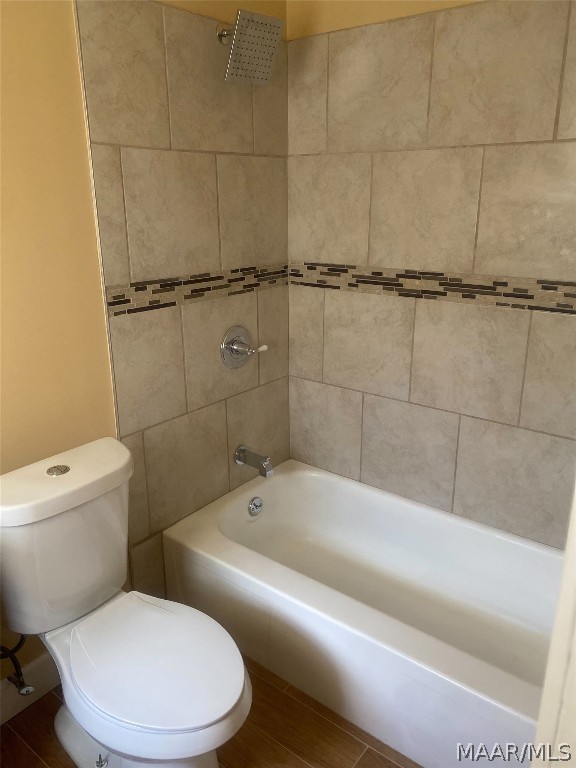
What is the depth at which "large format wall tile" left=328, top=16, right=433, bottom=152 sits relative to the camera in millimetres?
1792

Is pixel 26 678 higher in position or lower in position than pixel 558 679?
→ lower

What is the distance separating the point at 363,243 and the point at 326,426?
0.75 metres

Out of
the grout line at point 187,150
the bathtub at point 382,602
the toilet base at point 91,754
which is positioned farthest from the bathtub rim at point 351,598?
the grout line at point 187,150

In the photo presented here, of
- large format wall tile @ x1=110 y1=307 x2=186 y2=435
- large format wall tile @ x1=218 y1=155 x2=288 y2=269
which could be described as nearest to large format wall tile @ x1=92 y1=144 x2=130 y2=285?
large format wall tile @ x1=110 y1=307 x2=186 y2=435

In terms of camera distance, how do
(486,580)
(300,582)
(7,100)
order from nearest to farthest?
(7,100), (300,582), (486,580)

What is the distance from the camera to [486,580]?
201 centimetres

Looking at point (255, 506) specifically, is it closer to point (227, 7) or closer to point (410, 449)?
point (410, 449)

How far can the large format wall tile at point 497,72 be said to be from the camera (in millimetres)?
1564

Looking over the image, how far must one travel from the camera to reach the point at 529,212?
1.69 m

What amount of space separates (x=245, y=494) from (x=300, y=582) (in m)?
0.57

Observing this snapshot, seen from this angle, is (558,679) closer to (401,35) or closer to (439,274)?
(439,274)

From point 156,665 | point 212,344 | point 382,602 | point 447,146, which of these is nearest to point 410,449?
point 382,602

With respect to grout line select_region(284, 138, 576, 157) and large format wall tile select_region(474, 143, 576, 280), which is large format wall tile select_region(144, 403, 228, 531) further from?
large format wall tile select_region(474, 143, 576, 280)

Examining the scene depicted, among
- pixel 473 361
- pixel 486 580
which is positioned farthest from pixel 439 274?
pixel 486 580
